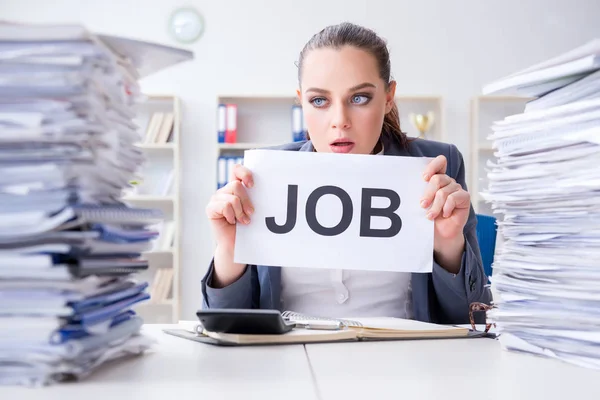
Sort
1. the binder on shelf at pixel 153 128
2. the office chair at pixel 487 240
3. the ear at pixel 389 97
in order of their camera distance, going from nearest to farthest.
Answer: the ear at pixel 389 97 → the office chair at pixel 487 240 → the binder on shelf at pixel 153 128

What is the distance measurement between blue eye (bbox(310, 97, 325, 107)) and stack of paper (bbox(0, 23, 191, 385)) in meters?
0.95

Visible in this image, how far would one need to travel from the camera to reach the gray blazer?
160cm

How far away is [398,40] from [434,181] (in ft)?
14.8

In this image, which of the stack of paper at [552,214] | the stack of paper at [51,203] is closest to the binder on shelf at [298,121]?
the stack of paper at [552,214]

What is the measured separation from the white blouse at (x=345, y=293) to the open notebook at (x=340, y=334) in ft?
1.54

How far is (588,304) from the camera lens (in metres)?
0.90

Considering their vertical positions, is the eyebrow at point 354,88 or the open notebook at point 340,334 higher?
the eyebrow at point 354,88

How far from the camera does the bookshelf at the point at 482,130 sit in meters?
5.24

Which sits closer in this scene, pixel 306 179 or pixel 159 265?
pixel 306 179

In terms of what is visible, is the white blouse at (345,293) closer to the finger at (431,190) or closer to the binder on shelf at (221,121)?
the finger at (431,190)

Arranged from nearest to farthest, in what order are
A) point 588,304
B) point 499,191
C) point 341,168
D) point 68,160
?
point 68,160
point 588,304
point 499,191
point 341,168

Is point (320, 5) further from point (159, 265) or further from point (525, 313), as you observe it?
point (525, 313)

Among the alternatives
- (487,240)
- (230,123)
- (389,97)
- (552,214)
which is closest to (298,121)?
(230,123)

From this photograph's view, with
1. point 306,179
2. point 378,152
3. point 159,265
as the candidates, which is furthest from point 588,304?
point 159,265
